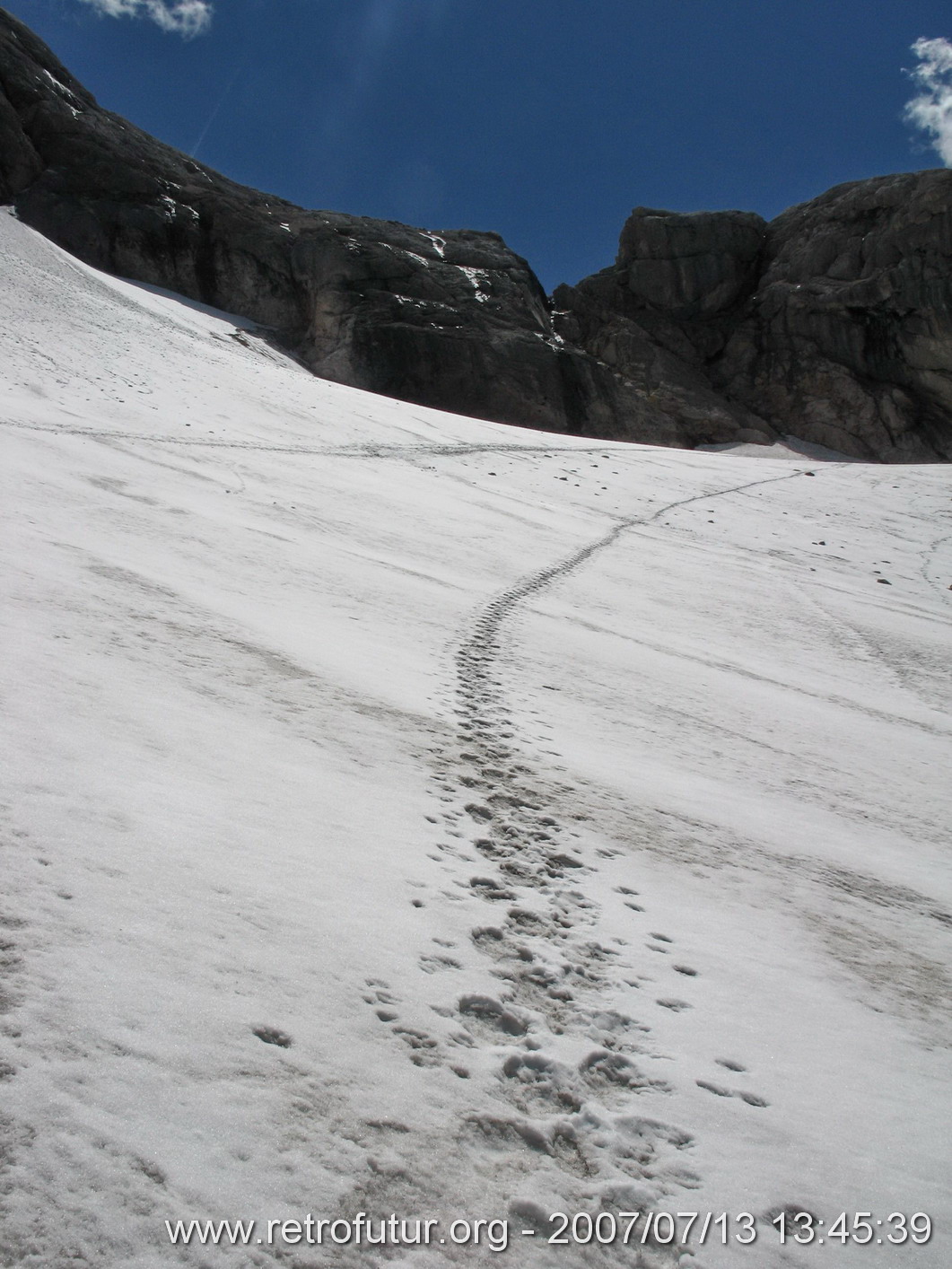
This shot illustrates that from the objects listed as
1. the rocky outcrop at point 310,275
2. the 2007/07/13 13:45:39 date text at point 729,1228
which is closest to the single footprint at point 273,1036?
the 2007/07/13 13:45:39 date text at point 729,1228

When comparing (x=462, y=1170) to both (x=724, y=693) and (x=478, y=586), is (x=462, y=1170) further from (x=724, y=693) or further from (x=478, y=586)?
(x=478, y=586)

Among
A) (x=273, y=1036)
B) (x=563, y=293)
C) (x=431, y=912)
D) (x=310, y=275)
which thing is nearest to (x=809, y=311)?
(x=563, y=293)

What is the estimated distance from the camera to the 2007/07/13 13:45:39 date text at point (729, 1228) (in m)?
1.73

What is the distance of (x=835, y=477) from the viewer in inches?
886

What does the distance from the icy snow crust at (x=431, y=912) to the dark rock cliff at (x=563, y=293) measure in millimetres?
33771

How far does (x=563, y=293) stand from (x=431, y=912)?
52.5m

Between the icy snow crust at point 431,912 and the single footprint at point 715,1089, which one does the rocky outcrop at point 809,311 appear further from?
A: the single footprint at point 715,1089

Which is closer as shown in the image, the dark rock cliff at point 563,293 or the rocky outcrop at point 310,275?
the rocky outcrop at point 310,275

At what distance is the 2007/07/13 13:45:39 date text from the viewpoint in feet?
5.68

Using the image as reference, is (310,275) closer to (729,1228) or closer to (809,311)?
(809,311)

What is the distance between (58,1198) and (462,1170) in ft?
2.68

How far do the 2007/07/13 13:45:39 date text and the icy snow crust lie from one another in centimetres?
3

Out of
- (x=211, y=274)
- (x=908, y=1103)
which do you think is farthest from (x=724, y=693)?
(x=211, y=274)

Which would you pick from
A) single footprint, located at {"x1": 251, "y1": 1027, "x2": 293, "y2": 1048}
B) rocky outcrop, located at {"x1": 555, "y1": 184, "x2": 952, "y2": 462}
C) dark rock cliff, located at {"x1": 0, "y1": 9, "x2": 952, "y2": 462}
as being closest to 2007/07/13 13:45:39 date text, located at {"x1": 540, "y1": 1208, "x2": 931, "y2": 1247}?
single footprint, located at {"x1": 251, "y1": 1027, "x2": 293, "y2": 1048}
